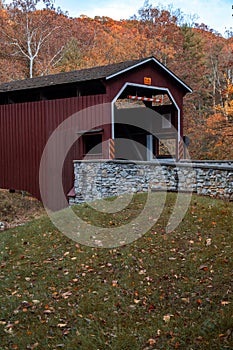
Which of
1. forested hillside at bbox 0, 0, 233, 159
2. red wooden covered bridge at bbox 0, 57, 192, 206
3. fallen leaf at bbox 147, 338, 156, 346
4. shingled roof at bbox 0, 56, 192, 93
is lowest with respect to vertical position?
fallen leaf at bbox 147, 338, 156, 346

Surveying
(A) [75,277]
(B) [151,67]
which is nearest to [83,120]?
(B) [151,67]

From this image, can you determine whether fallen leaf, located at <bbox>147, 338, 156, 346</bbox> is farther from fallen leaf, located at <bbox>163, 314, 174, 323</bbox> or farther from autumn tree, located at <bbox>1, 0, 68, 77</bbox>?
autumn tree, located at <bbox>1, 0, 68, 77</bbox>

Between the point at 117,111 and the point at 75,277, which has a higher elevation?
the point at 117,111

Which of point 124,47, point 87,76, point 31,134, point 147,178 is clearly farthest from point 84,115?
point 124,47

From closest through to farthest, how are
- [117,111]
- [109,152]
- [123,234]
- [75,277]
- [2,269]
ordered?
[75,277], [2,269], [123,234], [109,152], [117,111]

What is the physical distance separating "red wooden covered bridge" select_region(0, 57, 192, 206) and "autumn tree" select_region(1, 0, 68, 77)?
11.1 m

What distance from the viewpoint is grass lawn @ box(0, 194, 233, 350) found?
4.80 meters

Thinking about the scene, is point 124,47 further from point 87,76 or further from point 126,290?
point 126,290

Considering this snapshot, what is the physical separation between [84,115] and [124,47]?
16628 mm

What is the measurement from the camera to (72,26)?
30.2 metres

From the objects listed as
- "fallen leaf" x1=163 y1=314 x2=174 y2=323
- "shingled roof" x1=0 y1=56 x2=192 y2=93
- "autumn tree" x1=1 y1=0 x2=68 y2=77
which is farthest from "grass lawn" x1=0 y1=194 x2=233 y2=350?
"autumn tree" x1=1 y1=0 x2=68 y2=77

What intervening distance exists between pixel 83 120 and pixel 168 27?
19.4m

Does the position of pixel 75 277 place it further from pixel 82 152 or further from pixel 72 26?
pixel 72 26

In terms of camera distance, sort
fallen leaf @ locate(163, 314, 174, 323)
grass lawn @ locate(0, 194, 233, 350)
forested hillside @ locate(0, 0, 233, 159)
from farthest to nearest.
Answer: forested hillside @ locate(0, 0, 233, 159)
fallen leaf @ locate(163, 314, 174, 323)
grass lawn @ locate(0, 194, 233, 350)
